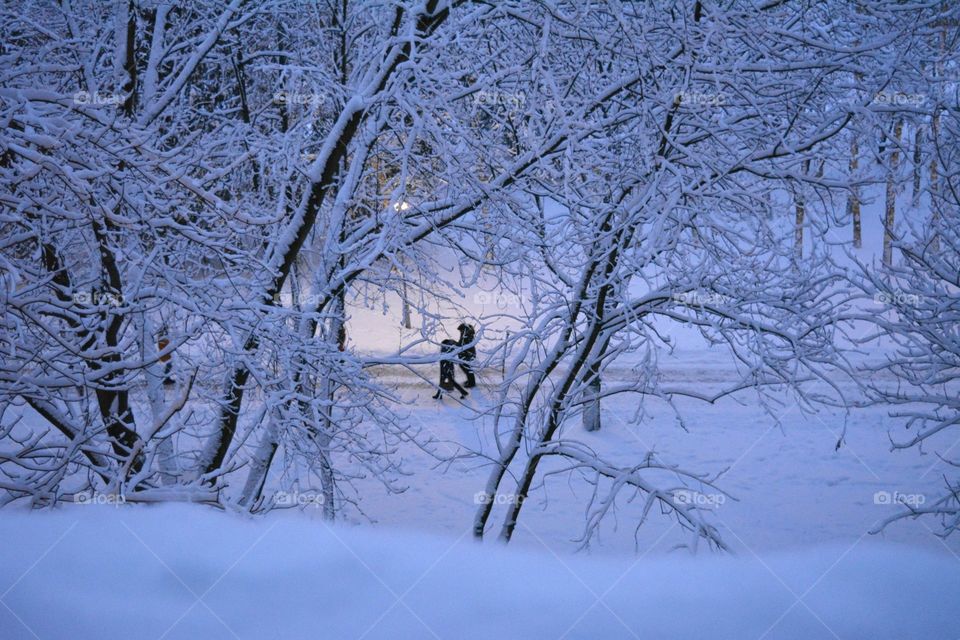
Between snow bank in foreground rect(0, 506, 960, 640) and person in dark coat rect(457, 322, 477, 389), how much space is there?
3.51 m

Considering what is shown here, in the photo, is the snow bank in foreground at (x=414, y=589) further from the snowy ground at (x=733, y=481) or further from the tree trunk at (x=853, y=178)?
the snowy ground at (x=733, y=481)

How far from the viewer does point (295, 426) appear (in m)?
6.12

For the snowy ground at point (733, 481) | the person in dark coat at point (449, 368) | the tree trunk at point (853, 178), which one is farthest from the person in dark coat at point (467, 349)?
the tree trunk at point (853, 178)

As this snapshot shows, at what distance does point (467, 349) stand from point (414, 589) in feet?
16.6

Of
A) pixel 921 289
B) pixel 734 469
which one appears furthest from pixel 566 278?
pixel 734 469

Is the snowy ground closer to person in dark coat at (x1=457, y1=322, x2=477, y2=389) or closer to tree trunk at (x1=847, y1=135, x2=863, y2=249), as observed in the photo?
person in dark coat at (x1=457, y1=322, x2=477, y2=389)

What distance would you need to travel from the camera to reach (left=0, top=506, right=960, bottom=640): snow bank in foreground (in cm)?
279

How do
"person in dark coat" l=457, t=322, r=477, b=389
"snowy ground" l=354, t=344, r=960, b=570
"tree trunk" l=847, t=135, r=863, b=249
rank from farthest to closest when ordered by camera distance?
"snowy ground" l=354, t=344, r=960, b=570, "person in dark coat" l=457, t=322, r=477, b=389, "tree trunk" l=847, t=135, r=863, b=249

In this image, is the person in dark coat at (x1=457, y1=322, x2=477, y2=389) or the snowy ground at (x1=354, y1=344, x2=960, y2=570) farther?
the snowy ground at (x1=354, y1=344, x2=960, y2=570)

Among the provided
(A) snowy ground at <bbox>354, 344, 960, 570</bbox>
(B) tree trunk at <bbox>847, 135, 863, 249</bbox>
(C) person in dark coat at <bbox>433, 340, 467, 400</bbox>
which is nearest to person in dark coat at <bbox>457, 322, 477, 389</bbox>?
(C) person in dark coat at <bbox>433, 340, 467, 400</bbox>

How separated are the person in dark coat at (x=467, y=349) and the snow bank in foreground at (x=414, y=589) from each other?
351cm

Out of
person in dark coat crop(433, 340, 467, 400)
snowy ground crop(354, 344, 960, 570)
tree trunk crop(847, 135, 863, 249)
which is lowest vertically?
snowy ground crop(354, 344, 960, 570)

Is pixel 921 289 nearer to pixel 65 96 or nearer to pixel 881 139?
pixel 881 139

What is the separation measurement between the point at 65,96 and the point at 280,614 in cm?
282
